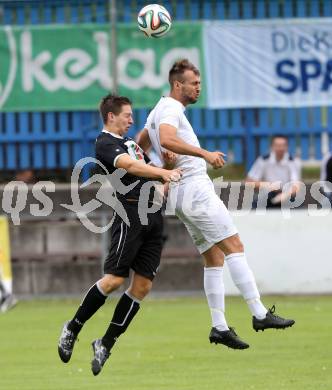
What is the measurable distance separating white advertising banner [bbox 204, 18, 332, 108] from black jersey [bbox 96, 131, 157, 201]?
7.96 metres

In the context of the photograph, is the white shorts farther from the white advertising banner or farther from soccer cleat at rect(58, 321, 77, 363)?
the white advertising banner

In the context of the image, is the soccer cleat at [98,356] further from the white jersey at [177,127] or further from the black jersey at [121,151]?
the white jersey at [177,127]

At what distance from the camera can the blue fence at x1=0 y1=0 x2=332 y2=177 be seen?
19.1 meters

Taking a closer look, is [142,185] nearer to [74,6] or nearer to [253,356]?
[253,356]

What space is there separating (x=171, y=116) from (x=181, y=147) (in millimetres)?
399

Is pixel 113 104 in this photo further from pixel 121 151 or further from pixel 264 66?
pixel 264 66

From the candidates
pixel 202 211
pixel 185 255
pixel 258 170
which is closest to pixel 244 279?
pixel 202 211

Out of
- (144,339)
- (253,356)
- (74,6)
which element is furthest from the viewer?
(74,6)

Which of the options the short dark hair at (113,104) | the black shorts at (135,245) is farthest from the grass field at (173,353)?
the short dark hair at (113,104)

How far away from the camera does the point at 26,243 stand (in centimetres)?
1872

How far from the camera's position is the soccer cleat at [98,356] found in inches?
421

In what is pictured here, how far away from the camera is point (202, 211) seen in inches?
436

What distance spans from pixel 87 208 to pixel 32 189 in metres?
0.86

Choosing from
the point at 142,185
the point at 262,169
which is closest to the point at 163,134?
the point at 142,185
